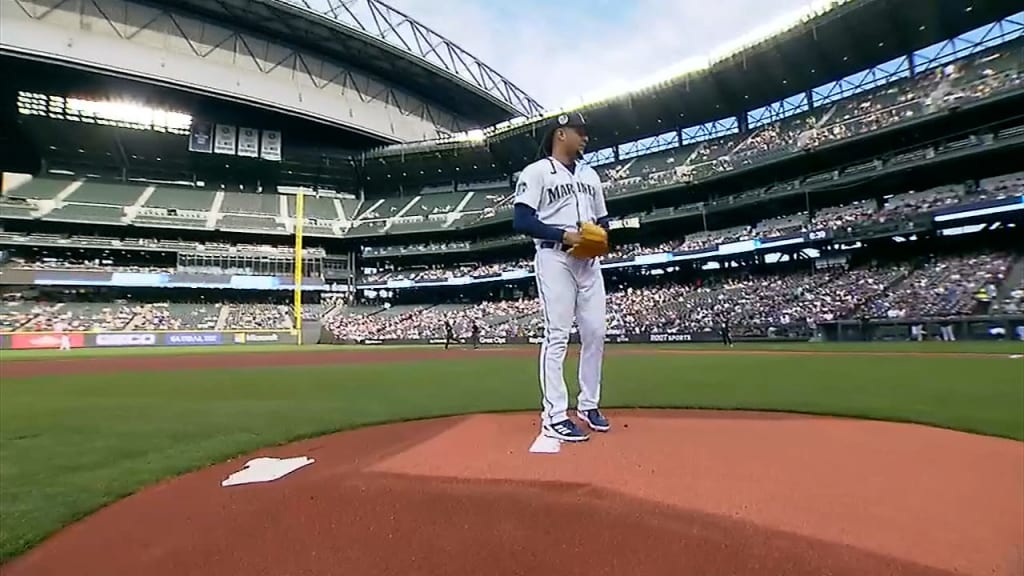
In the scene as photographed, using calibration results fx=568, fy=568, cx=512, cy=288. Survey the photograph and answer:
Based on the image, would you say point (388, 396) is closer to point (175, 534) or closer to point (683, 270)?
point (175, 534)

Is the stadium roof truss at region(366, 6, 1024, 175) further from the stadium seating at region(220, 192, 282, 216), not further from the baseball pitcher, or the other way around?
the baseball pitcher

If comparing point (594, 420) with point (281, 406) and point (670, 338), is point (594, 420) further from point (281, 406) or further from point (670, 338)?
point (670, 338)

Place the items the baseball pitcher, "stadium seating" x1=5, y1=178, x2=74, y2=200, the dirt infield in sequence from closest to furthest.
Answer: the baseball pitcher < the dirt infield < "stadium seating" x1=5, y1=178, x2=74, y2=200

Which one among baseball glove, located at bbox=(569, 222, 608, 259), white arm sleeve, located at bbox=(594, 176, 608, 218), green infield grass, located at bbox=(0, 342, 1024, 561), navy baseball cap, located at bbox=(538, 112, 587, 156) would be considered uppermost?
navy baseball cap, located at bbox=(538, 112, 587, 156)

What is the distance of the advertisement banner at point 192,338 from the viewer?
37.5 meters

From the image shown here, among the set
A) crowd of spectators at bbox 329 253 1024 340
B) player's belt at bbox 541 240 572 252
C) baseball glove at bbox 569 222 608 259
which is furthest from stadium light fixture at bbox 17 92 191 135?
baseball glove at bbox 569 222 608 259

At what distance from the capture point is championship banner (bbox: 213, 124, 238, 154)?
50938mm

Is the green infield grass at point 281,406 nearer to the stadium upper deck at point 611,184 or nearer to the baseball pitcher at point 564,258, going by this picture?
the baseball pitcher at point 564,258

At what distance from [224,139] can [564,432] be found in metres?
56.3

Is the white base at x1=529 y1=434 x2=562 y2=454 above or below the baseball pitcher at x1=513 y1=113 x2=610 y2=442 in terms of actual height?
below

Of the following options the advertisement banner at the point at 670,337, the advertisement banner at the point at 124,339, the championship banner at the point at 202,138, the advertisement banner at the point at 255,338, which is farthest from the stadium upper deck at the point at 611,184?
the advertisement banner at the point at 124,339

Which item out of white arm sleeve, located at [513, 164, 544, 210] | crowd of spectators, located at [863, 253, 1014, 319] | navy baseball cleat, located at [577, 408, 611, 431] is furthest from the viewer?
crowd of spectators, located at [863, 253, 1014, 319]

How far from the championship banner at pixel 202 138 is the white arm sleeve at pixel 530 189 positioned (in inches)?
2179

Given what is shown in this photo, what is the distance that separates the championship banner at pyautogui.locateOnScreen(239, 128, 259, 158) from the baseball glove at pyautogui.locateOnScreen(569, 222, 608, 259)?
56.0 m
